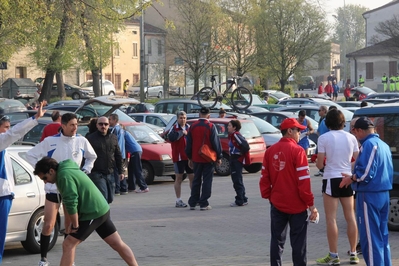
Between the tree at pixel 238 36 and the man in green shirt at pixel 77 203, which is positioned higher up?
the tree at pixel 238 36

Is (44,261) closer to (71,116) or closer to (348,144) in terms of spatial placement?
(71,116)

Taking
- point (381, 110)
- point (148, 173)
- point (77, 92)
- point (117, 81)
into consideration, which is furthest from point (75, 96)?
point (381, 110)

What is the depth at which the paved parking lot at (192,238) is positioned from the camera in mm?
9859

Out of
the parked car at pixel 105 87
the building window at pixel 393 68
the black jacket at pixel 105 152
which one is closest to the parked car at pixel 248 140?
the black jacket at pixel 105 152

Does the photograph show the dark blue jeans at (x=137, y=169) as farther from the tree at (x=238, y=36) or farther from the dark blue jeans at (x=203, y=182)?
the tree at (x=238, y=36)

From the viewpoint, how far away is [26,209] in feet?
32.8

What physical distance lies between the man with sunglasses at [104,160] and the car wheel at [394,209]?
407 cm

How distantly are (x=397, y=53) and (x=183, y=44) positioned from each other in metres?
14.8

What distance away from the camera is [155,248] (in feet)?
35.0

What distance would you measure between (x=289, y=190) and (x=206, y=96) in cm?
1874

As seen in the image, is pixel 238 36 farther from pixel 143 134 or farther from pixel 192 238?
pixel 192 238

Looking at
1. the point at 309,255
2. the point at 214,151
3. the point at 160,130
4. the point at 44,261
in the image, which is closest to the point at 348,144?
the point at 309,255

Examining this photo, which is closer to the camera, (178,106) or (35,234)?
(35,234)

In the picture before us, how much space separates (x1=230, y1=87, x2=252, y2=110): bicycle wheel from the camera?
85.2 ft
